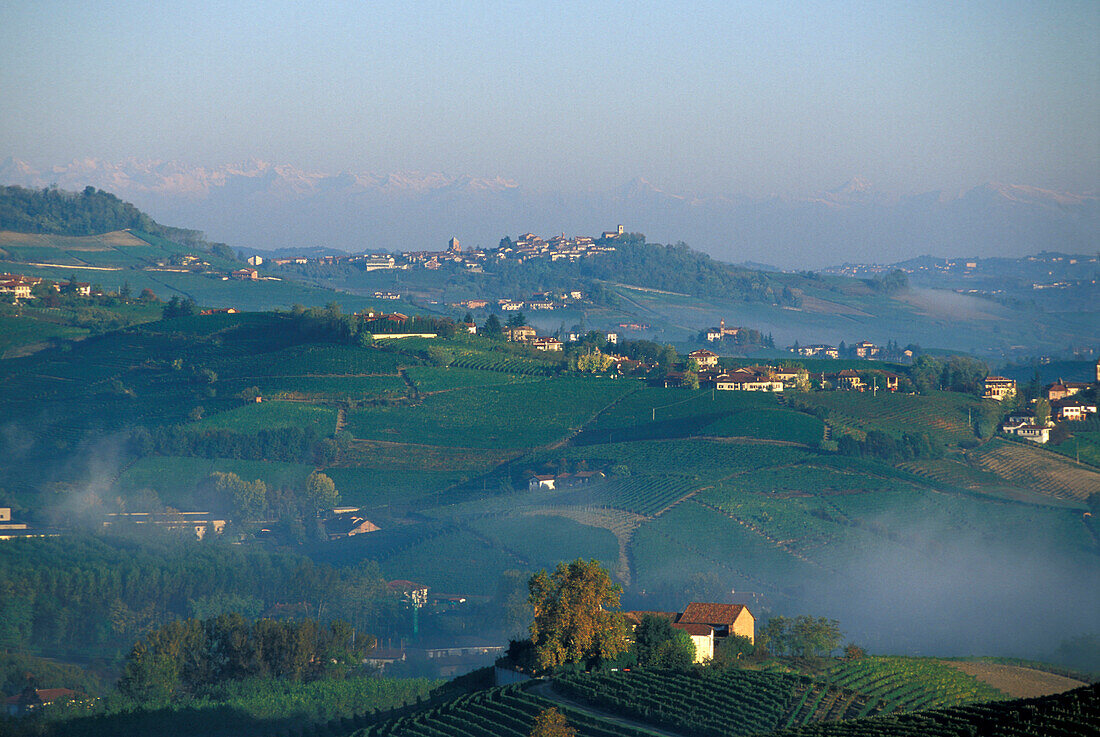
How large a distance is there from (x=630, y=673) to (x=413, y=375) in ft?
187

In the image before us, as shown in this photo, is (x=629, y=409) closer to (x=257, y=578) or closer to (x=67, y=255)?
(x=257, y=578)

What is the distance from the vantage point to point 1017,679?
117ft

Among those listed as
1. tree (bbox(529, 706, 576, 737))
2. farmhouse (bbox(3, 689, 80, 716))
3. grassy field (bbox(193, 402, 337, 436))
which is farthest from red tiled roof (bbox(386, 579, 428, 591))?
tree (bbox(529, 706, 576, 737))

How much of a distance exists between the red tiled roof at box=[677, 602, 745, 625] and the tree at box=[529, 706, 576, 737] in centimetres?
999

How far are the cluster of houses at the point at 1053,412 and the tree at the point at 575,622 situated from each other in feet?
174

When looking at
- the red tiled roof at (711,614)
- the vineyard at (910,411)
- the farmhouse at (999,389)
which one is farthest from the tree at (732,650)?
the farmhouse at (999,389)

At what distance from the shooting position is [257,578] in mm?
59719

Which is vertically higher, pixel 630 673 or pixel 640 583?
pixel 630 673

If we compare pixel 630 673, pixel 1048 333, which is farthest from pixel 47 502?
pixel 1048 333

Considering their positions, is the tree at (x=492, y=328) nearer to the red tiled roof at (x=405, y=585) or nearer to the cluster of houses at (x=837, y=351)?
the red tiled roof at (x=405, y=585)

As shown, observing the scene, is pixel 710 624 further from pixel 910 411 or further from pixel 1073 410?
pixel 1073 410

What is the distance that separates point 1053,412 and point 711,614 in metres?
55.0

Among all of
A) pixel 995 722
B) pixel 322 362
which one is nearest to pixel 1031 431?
pixel 322 362

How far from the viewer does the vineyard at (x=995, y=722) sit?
66.3ft
